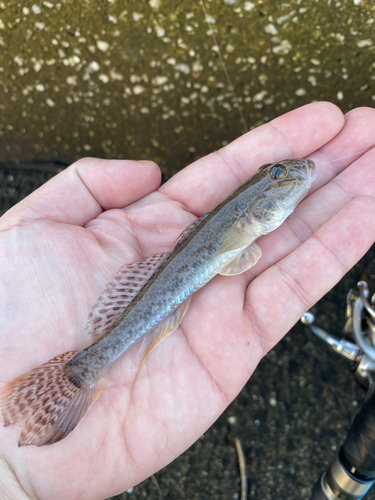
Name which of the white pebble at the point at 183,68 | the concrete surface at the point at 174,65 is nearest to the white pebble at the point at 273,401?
the concrete surface at the point at 174,65

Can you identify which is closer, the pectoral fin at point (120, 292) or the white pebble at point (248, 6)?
the pectoral fin at point (120, 292)

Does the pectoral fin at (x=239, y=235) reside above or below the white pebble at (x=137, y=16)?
below

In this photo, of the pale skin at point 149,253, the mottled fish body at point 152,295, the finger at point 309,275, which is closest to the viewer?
the mottled fish body at point 152,295

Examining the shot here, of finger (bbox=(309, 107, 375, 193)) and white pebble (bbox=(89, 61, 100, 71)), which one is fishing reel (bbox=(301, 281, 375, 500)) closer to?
finger (bbox=(309, 107, 375, 193))

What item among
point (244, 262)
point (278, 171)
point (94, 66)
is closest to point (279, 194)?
point (278, 171)

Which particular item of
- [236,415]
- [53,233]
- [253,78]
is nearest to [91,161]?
[53,233]

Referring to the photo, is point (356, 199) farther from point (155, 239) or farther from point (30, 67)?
point (30, 67)

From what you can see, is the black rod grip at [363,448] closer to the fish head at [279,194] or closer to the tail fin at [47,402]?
the fish head at [279,194]
